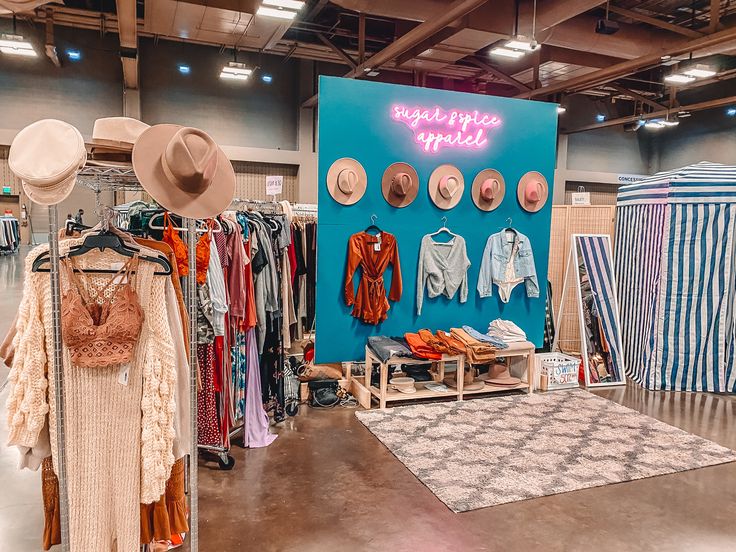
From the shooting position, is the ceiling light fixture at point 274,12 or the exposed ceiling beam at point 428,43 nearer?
the ceiling light fixture at point 274,12

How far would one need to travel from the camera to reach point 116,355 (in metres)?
1.88

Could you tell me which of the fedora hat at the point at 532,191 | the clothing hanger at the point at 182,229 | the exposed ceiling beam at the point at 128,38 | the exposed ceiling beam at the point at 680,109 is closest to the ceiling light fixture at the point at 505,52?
the fedora hat at the point at 532,191

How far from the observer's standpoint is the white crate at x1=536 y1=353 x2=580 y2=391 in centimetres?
551

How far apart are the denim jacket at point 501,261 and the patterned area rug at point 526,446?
48.5 inches

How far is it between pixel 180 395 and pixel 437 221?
12.4 feet

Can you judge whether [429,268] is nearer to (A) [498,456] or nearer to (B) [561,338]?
(A) [498,456]

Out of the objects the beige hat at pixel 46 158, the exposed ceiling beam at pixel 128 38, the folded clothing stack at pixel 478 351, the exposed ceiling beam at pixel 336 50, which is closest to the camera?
the beige hat at pixel 46 158

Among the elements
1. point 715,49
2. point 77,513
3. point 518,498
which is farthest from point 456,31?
point 77,513

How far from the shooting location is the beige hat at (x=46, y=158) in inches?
61.8

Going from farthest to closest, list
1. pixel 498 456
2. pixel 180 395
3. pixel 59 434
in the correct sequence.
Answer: pixel 498 456 < pixel 180 395 < pixel 59 434

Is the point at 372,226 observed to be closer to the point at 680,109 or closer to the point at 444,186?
the point at 444,186

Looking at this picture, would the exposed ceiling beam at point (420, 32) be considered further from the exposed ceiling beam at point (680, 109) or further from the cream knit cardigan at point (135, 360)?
the exposed ceiling beam at point (680, 109)

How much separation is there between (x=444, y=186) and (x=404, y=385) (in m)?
2.01

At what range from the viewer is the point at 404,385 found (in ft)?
16.3
